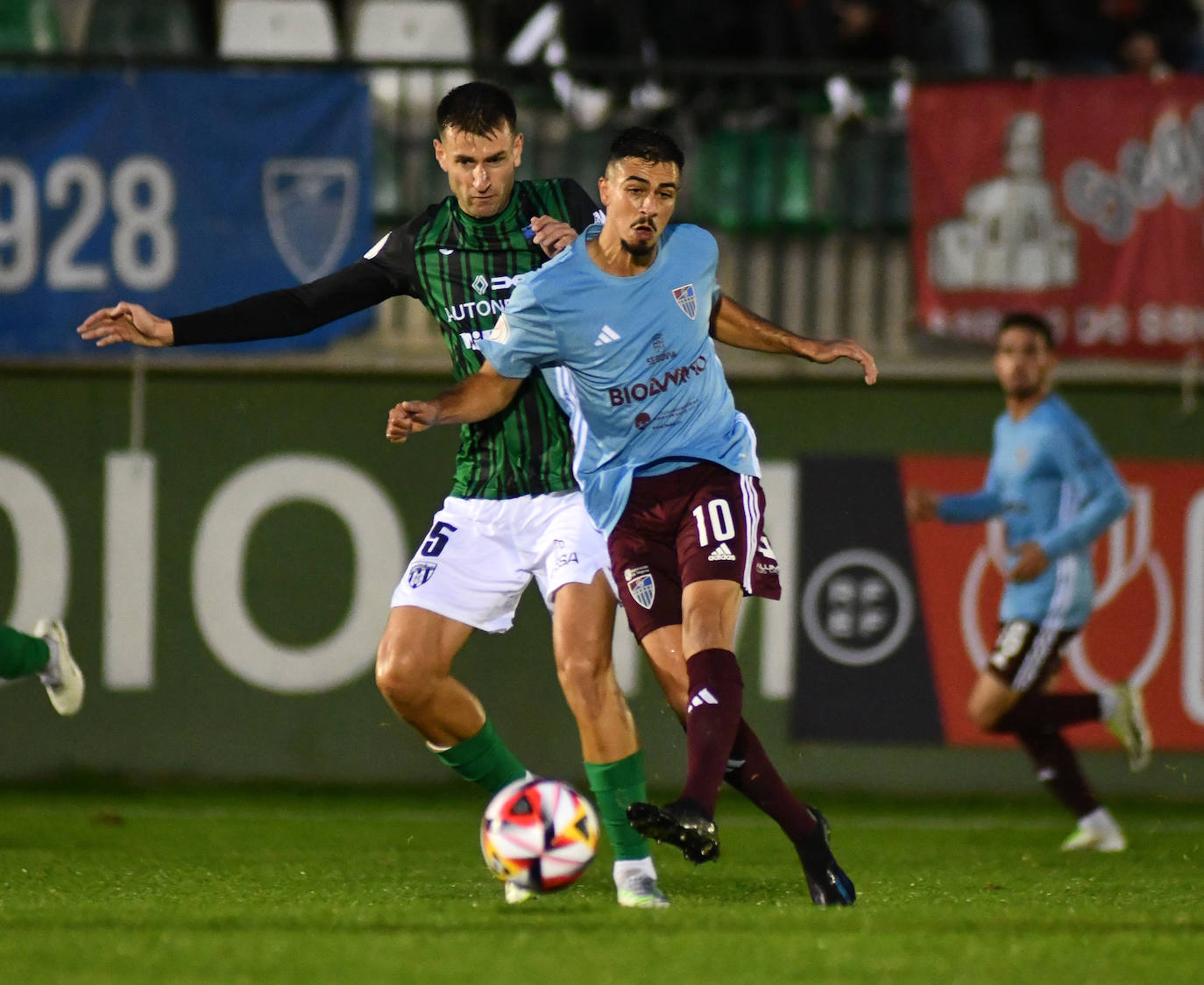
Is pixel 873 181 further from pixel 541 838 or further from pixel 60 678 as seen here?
pixel 541 838

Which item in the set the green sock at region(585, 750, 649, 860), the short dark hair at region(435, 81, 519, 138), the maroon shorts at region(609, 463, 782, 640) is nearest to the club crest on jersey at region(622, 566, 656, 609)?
the maroon shorts at region(609, 463, 782, 640)

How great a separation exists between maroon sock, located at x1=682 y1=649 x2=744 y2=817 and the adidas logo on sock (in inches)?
10.9

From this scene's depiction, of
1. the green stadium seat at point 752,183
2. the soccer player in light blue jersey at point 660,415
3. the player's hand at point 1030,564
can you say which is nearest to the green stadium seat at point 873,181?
the green stadium seat at point 752,183

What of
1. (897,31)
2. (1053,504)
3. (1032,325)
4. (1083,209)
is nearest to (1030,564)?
(1053,504)

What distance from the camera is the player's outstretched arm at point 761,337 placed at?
5.51 metres

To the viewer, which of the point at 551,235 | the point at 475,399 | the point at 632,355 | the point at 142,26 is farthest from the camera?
the point at 142,26

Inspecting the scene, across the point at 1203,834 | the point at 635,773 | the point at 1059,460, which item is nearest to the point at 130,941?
the point at 635,773

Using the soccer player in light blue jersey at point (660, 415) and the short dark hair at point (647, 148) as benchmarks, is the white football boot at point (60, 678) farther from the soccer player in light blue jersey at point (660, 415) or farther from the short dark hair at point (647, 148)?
the short dark hair at point (647, 148)

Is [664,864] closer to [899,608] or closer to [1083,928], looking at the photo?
[1083,928]

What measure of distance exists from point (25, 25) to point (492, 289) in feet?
20.1

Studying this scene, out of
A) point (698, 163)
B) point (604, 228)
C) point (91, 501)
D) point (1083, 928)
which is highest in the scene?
point (698, 163)

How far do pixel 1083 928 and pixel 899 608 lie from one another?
15.9 feet

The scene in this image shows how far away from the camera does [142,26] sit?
11.2 metres

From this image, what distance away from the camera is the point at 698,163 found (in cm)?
1008
